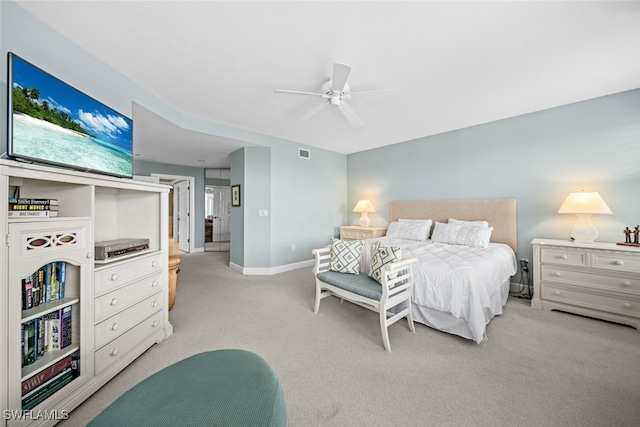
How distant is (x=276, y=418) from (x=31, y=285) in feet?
5.05

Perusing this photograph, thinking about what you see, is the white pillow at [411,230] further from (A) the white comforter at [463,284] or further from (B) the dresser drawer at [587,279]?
(B) the dresser drawer at [587,279]

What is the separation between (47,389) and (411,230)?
407 centimetres

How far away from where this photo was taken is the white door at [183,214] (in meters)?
6.44

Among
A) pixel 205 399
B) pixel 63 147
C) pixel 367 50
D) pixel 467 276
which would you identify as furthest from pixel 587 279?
pixel 63 147

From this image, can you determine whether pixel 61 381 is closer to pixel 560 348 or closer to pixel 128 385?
pixel 128 385

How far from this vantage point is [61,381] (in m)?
1.33

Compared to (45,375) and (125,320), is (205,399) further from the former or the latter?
(125,320)

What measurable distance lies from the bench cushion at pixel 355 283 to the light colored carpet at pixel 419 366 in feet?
1.42

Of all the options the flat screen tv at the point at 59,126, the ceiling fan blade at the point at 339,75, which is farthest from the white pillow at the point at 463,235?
the flat screen tv at the point at 59,126

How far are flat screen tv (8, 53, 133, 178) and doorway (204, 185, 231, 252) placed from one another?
5.49 m

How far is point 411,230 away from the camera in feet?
12.8

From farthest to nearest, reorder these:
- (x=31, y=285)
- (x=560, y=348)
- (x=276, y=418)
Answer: (x=560, y=348) → (x=31, y=285) → (x=276, y=418)

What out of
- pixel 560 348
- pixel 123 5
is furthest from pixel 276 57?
pixel 560 348

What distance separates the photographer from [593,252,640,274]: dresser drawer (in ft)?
7.46
